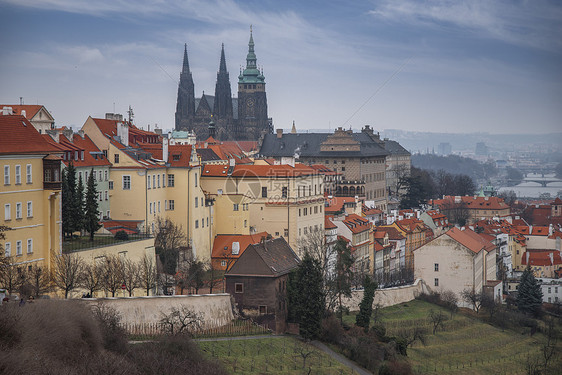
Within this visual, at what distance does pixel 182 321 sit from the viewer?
4856 cm

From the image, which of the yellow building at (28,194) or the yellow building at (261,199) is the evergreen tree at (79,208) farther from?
the yellow building at (261,199)

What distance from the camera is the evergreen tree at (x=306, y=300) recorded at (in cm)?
5631

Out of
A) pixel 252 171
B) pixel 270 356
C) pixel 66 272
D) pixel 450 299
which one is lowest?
pixel 450 299

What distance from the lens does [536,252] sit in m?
112

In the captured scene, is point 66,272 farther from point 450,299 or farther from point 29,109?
point 450,299

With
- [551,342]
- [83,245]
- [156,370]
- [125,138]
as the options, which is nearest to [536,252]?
[551,342]

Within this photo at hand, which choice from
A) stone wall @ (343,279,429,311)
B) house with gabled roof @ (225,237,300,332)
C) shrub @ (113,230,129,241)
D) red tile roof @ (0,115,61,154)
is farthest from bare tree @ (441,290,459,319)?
red tile roof @ (0,115,61,154)

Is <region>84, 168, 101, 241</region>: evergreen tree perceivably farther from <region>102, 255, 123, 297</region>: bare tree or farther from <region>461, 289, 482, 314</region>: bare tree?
<region>461, 289, 482, 314</region>: bare tree

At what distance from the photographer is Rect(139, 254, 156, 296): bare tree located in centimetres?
5364

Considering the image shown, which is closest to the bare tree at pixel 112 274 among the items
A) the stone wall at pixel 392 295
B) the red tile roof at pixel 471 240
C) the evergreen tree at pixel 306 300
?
the evergreen tree at pixel 306 300

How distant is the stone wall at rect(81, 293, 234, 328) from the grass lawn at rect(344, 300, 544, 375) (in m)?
12.4

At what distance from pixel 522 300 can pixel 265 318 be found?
37.2 m

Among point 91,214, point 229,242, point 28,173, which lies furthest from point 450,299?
point 28,173

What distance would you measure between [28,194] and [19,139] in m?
2.66
